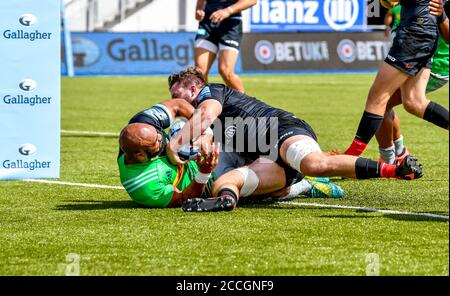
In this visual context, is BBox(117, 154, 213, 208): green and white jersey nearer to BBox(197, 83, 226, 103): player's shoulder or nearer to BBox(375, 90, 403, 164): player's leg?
BBox(197, 83, 226, 103): player's shoulder

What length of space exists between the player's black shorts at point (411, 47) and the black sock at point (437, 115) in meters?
0.36

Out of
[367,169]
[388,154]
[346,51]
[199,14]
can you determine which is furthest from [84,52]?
[367,169]

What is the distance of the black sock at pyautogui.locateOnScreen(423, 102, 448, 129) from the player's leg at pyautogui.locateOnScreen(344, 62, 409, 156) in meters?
0.33

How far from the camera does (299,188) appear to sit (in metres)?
9.04

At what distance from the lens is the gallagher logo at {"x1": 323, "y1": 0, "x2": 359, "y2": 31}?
40056mm

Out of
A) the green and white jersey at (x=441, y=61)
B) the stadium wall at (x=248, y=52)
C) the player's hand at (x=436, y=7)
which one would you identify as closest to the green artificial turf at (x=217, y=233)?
the green and white jersey at (x=441, y=61)

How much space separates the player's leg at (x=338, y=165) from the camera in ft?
26.0

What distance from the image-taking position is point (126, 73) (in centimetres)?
3203

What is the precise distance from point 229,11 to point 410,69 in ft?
15.5

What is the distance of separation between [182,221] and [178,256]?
4.29 feet

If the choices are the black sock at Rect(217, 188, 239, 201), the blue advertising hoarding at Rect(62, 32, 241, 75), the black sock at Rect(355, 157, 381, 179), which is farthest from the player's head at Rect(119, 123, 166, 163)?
the blue advertising hoarding at Rect(62, 32, 241, 75)

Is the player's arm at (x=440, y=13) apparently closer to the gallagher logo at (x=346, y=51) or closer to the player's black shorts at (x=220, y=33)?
the player's black shorts at (x=220, y=33)

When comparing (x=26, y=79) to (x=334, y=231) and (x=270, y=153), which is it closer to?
(x=270, y=153)
